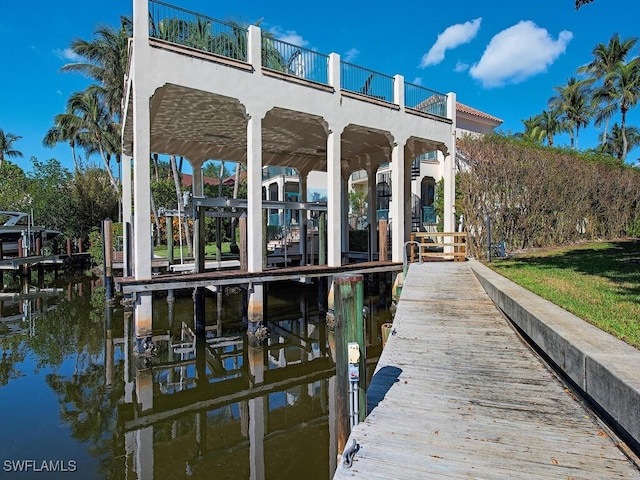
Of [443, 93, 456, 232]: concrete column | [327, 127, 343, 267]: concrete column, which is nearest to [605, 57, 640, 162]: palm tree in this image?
[443, 93, 456, 232]: concrete column

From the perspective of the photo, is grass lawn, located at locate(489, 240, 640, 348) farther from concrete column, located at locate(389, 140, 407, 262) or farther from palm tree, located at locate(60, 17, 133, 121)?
palm tree, located at locate(60, 17, 133, 121)

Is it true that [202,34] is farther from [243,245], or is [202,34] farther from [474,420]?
[474,420]

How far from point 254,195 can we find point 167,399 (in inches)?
206

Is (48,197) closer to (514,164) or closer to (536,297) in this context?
(514,164)

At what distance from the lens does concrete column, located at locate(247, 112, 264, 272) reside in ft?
33.0

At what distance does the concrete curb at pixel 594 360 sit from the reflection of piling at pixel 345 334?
1943mm

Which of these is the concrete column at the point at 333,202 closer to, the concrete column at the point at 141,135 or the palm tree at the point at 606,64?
the concrete column at the point at 141,135

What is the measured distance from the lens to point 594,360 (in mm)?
3352

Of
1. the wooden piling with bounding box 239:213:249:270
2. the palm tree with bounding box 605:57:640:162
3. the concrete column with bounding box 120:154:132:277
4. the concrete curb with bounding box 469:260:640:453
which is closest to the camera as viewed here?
the concrete curb with bounding box 469:260:640:453

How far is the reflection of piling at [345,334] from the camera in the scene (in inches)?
134

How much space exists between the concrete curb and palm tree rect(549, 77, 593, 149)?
37663 mm

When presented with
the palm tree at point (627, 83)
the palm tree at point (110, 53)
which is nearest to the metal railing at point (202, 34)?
the palm tree at point (110, 53)

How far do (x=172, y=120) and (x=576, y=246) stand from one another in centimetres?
1827

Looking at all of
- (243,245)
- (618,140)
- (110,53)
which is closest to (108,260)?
(243,245)
